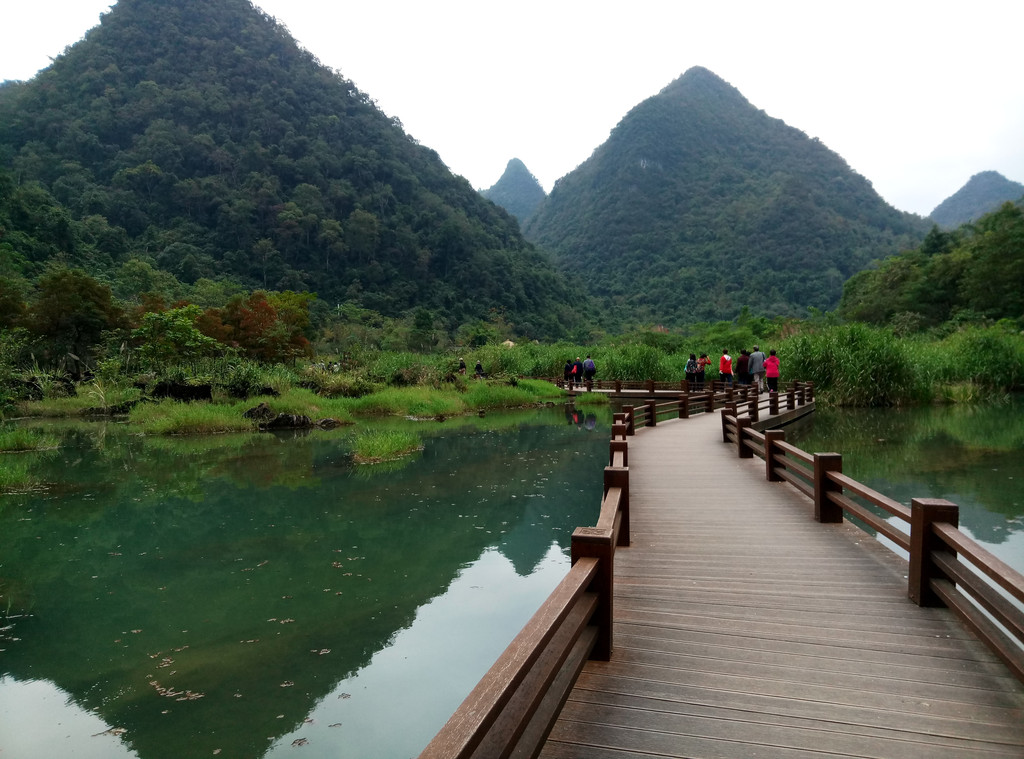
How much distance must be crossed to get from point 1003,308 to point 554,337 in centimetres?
3165

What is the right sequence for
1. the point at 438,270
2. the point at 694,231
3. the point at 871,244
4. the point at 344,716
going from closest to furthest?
the point at 344,716
the point at 438,270
the point at 871,244
the point at 694,231

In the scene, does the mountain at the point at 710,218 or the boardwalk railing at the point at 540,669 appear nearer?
the boardwalk railing at the point at 540,669

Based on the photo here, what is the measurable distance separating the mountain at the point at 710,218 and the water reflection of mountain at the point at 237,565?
56061 millimetres

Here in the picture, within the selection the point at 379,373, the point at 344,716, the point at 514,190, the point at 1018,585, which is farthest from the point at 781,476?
the point at 514,190

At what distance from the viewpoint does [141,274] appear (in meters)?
36.5

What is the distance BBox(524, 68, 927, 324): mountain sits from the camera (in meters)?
64.4

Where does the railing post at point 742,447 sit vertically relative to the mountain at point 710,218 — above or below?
below

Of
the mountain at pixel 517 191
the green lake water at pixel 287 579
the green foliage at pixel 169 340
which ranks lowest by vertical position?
the green lake water at pixel 287 579

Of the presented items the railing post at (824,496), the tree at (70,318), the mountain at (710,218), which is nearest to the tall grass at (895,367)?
the railing post at (824,496)

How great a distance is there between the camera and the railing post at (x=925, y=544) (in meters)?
2.97

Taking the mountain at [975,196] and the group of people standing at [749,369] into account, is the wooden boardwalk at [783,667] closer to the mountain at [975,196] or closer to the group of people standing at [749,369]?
the group of people standing at [749,369]

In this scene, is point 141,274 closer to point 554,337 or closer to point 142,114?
point 142,114

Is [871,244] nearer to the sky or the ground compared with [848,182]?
nearer to the ground

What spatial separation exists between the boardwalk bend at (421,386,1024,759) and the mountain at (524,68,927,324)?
6007cm
